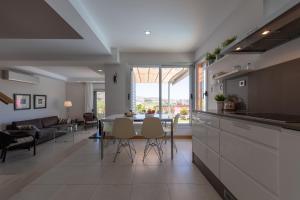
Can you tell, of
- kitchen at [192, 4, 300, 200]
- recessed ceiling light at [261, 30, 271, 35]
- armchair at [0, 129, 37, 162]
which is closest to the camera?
kitchen at [192, 4, 300, 200]

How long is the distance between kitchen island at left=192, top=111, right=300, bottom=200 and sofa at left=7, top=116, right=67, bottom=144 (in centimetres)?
552

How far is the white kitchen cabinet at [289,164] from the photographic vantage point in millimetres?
1181

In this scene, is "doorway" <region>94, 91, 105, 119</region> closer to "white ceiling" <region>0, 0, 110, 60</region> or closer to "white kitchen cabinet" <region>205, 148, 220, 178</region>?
"white ceiling" <region>0, 0, 110, 60</region>

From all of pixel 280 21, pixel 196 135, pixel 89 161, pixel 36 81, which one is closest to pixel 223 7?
pixel 280 21

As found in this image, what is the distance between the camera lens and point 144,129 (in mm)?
3842

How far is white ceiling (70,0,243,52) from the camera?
127 inches

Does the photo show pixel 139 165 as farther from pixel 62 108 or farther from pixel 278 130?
pixel 62 108

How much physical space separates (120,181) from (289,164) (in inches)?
87.0

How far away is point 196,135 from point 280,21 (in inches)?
85.5

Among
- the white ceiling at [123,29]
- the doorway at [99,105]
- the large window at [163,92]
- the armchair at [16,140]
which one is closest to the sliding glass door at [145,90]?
the large window at [163,92]

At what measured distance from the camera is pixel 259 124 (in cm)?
159

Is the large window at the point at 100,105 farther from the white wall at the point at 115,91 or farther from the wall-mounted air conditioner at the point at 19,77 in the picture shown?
the white wall at the point at 115,91

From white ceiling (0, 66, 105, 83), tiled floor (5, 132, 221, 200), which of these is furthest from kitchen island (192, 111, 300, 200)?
white ceiling (0, 66, 105, 83)

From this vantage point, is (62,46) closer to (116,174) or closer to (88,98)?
(116,174)
